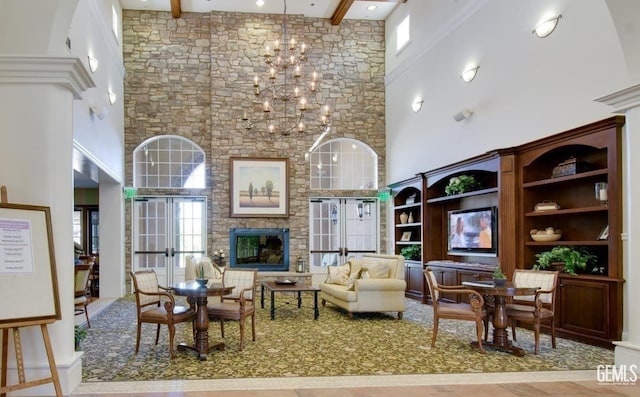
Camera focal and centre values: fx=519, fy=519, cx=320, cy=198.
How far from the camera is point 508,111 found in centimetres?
762

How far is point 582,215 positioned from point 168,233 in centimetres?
866

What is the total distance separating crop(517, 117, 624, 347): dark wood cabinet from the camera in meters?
5.60

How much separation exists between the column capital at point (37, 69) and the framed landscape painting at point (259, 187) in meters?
7.69

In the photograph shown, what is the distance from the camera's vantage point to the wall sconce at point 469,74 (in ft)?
27.9

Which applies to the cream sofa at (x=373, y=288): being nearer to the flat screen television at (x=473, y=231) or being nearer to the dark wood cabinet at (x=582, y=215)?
the flat screen television at (x=473, y=231)

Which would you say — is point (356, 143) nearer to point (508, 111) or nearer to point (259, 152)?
point (259, 152)

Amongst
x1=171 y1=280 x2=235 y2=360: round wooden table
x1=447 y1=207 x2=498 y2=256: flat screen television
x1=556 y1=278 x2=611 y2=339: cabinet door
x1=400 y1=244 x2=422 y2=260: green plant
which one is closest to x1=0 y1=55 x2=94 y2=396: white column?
x1=171 y1=280 x2=235 y2=360: round wooden table

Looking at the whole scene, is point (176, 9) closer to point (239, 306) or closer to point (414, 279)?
point (414, 279)

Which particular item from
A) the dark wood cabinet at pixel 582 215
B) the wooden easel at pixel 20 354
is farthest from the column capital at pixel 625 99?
the wooden easel at pixel 20 354

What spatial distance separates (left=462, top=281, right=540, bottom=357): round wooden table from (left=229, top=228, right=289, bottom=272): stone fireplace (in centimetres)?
672

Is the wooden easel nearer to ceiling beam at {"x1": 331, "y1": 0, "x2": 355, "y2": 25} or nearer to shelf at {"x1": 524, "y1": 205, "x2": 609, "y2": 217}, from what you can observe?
shelf at {"x1": 524, "y1": 205, "x2": 609, "y2": 217}

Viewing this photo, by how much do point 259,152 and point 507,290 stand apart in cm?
765

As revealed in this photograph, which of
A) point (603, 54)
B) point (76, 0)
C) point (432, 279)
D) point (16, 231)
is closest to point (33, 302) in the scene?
point (16, 231)

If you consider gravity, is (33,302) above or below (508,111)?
below
